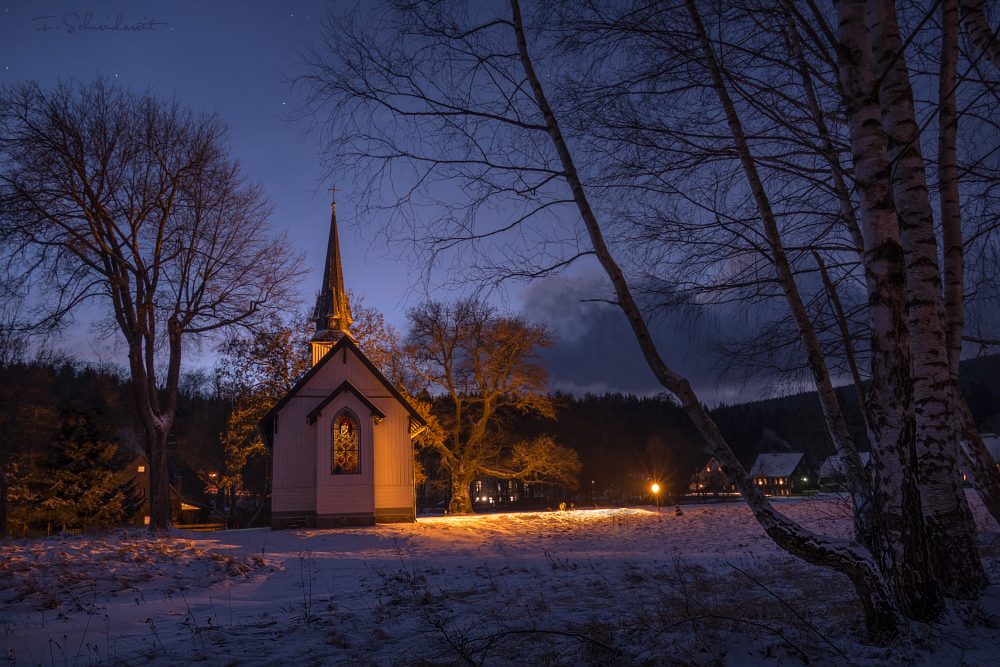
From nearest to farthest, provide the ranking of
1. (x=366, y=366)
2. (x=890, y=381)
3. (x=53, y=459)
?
(x=890, y=381), (x=53, y=459), (x=366, y=366)

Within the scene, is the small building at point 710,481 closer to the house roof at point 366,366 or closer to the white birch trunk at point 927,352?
the house roof at point 366,366

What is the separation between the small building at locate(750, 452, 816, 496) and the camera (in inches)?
2532

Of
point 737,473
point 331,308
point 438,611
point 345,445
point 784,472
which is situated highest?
point 331,308

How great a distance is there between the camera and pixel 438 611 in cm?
585

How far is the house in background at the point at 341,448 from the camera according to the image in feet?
63.9

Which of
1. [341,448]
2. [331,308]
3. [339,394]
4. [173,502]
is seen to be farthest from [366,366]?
[173,502]

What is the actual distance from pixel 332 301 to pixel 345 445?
10.8 meters

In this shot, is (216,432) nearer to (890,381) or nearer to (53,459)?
(53,459)

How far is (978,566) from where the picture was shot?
3.95 meters

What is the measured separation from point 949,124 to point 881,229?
133 inches

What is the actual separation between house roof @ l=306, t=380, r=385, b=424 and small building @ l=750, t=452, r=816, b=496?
183 feet

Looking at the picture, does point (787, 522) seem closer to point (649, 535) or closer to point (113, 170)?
point (649, 535)

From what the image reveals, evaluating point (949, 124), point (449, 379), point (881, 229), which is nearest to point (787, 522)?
point (881, 229)

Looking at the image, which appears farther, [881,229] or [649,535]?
[649,535]
